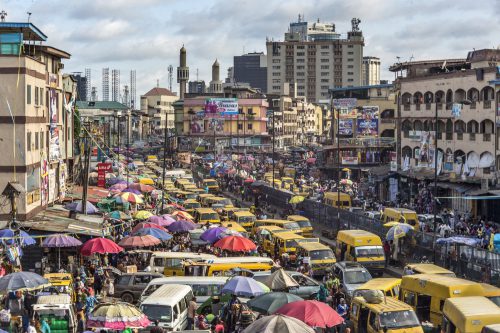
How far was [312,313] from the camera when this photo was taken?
880 inches

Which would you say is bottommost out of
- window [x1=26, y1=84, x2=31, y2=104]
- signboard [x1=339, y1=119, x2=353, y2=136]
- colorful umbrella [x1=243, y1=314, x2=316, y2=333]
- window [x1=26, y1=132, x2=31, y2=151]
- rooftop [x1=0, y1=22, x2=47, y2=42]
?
colorful umbrella [x1=243, y1=314, x2=316, y2=333]

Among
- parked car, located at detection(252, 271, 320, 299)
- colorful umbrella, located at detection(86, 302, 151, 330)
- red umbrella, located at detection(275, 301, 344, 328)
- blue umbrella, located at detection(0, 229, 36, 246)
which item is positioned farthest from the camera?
blue umbrella, located at detection(0, 229, 36, 246)

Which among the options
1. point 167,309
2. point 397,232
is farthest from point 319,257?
point 167,309

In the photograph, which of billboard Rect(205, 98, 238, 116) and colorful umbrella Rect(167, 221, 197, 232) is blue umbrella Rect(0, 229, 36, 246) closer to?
colorful umbrella Rect(167, 221, 197, 232)

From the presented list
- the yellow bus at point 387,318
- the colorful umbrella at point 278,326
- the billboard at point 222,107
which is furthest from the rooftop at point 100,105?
the colorful umbrella at point 278,326

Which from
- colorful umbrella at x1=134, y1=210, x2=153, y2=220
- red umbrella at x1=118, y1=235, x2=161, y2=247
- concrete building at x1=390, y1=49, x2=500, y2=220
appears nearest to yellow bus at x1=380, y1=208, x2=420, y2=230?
concrete building at x1=390, y1=49, x2=500, y2=220

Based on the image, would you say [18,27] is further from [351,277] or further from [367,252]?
[351,277]

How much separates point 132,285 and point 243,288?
22.2ft

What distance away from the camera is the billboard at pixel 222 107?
137 metres

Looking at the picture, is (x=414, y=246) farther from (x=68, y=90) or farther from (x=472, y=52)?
(x=472, y=52)

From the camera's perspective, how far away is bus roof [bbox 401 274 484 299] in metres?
25.3

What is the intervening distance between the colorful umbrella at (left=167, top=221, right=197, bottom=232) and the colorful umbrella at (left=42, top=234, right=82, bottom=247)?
9.55 m

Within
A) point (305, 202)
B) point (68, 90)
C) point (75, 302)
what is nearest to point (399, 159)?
point (305, 202)

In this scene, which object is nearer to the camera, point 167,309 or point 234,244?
point 167,309
